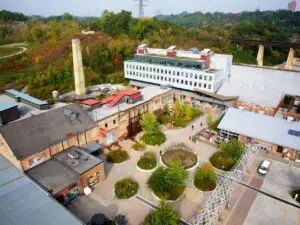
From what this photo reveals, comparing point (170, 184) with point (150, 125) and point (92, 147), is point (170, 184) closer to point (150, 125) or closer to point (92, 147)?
point (150, 125)

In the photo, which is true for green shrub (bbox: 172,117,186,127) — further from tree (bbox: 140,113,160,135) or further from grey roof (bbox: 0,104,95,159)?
grey roof (bbox: 0,104,95,159)

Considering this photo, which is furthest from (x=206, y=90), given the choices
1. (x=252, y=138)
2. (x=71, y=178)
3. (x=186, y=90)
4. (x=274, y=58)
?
(x=274, y=58)

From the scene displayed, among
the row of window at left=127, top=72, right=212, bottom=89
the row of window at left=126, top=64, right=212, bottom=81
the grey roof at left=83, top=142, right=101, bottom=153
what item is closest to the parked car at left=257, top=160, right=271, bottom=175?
the grey roof at left=83, top=142, right=101, bottom=153

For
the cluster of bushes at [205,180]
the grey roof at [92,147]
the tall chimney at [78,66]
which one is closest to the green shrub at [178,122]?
the cluster of bushes at [205,180]

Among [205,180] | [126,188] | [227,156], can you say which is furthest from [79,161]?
[227,156]

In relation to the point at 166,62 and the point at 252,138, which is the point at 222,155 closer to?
the point at 252,138

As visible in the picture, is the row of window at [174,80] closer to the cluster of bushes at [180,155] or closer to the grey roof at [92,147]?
the cluster of bushes at [180,155]
